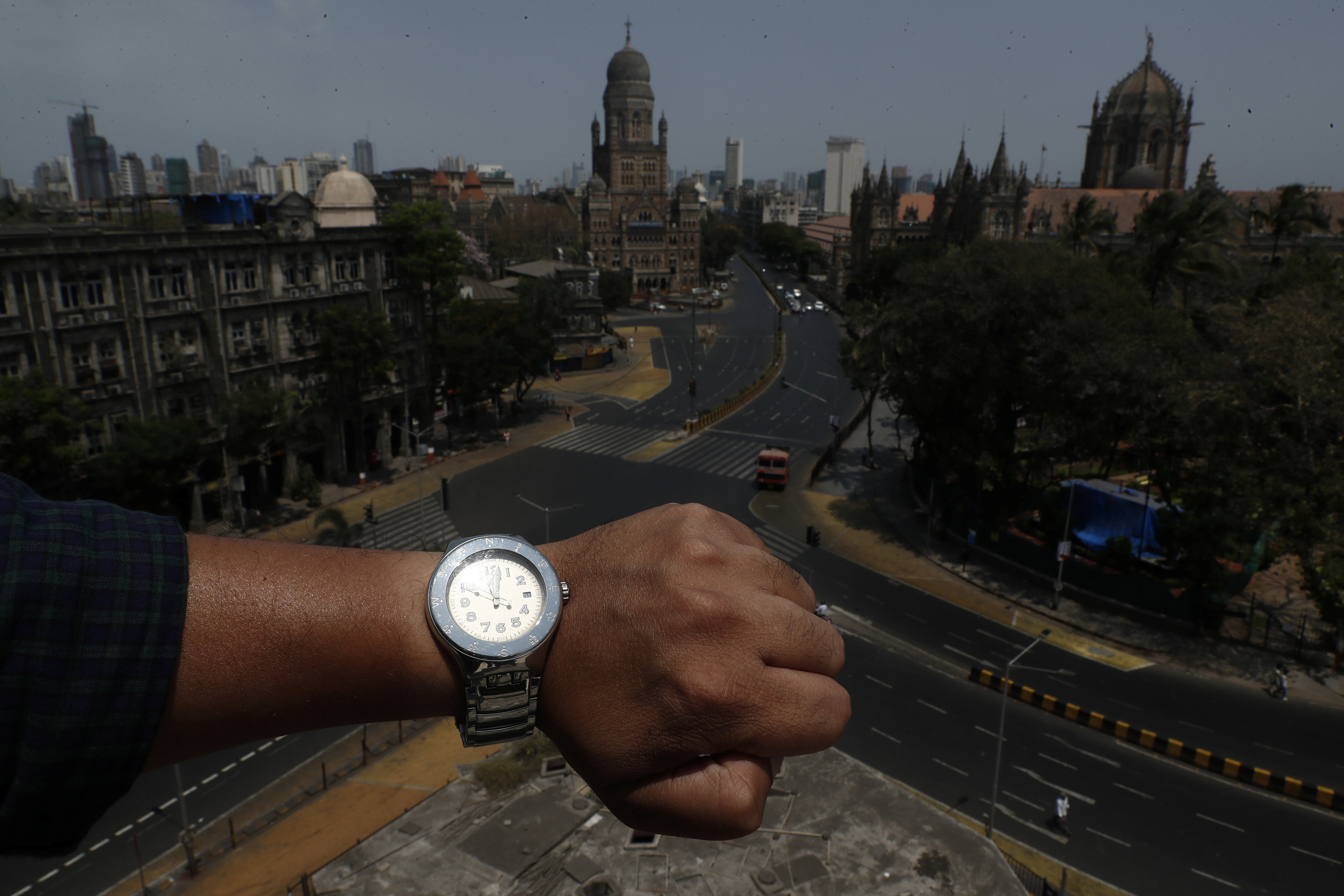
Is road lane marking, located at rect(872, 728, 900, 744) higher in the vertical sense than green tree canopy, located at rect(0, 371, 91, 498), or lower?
lower

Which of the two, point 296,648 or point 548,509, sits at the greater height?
point 296,648

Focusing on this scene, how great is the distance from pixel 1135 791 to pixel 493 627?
79.5 feet

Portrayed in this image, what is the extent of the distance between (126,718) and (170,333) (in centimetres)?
3713

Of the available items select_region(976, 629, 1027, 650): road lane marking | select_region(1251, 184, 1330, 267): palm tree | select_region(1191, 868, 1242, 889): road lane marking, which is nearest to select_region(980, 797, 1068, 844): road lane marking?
select_region(1191, 868, 1242, 889): road lane marking

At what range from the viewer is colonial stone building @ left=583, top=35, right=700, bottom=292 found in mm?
122312

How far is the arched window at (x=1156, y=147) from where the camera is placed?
107 m

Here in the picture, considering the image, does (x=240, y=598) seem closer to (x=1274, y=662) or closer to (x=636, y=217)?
(x=1274, y=662)

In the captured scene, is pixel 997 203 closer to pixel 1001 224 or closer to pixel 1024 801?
pixel 1001 224

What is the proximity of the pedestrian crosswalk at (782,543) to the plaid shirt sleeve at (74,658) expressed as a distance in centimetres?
3283

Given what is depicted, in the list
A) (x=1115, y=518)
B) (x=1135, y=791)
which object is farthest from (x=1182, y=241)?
(x=1135, y=791)

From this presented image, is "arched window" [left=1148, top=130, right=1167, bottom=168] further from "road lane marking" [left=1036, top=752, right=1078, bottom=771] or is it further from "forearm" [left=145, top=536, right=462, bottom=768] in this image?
"forearm" [left=145, top=536, right=462, bottom=768]

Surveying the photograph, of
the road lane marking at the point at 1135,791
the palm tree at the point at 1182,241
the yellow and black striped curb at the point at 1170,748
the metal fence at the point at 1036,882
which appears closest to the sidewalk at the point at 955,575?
the yellow and black striped curb at the point at 1170,748

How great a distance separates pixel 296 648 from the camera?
277cm

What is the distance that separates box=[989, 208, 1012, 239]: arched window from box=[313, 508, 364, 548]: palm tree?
87.6m
